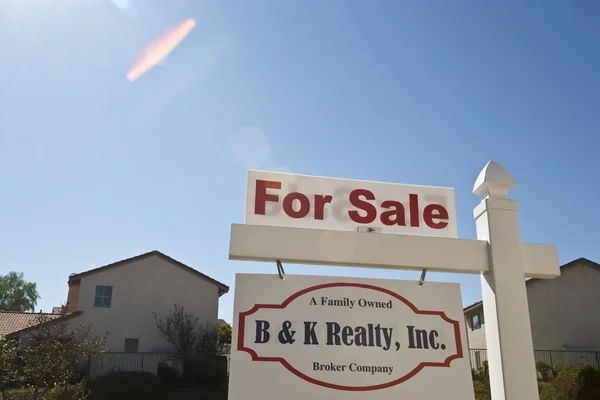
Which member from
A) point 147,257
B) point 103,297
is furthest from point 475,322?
point 103,297

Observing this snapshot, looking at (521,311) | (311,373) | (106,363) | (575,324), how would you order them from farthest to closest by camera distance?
(575,324), (106,363), (521,311), (311,373)

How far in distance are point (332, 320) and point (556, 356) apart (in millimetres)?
29264

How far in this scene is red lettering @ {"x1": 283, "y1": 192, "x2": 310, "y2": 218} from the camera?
4.36 metres

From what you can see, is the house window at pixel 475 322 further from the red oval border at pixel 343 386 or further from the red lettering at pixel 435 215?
the red oval border at pixel 343 386

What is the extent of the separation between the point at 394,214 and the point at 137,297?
29.5 m

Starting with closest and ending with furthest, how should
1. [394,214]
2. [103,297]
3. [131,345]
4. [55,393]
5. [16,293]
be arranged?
[394,214] → [55,393] → [131,345] → [103,297] → [16,293]

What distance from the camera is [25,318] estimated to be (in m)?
33.7

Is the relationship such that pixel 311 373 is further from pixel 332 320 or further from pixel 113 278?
pixel 113 278

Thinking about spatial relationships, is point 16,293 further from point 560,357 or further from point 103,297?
point 560,357

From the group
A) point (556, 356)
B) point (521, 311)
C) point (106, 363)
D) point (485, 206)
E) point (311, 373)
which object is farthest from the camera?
point (556, 356)

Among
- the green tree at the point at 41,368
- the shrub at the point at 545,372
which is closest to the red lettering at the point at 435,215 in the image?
the green tree at the point at 41,368

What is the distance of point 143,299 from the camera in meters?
31.6

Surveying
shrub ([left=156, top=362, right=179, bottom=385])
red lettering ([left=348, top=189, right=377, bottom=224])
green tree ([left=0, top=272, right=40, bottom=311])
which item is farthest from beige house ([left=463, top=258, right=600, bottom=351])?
green tree ([left=0, top=272, right=40, bottom=311])

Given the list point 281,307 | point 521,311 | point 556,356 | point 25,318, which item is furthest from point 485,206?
point 25,318
